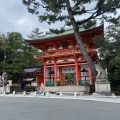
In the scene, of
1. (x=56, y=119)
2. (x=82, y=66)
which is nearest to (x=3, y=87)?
(x=82, y=66)

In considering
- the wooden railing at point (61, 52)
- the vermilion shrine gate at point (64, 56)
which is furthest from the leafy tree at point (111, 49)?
the wooden railing at point (61, 52)

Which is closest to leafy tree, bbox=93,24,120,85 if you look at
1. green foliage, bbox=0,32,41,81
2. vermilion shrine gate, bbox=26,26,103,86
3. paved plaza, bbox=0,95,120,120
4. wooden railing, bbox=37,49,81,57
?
vermilion shrine gate, bbox=26,26,103,86

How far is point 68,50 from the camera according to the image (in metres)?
25.9

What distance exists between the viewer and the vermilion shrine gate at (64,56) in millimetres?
24409

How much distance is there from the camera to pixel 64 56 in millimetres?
26375

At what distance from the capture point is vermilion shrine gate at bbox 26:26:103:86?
24409 mm

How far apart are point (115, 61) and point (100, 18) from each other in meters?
4.73

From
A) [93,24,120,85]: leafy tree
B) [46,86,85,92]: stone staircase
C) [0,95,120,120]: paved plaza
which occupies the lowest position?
[0,95,120,120]: paved plaza

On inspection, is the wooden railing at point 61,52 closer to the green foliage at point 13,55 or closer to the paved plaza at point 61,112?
the green foliage at point 13,55

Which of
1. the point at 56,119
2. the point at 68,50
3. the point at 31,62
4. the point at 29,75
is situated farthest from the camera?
the point at 31,62

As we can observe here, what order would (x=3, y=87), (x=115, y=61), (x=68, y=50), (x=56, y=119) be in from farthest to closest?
(x=68, y=50) < (x=3, y=87) < (x=115, y=61) < (x=56, y=119)

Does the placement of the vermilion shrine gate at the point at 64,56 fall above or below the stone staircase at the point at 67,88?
above

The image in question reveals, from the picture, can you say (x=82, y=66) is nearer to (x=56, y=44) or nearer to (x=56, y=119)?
(x=56, y=44)

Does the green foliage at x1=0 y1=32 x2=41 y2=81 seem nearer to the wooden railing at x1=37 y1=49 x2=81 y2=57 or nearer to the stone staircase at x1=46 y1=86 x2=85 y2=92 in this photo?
the wooden railing at x1=37 y1=49 x2=81 y2=57
